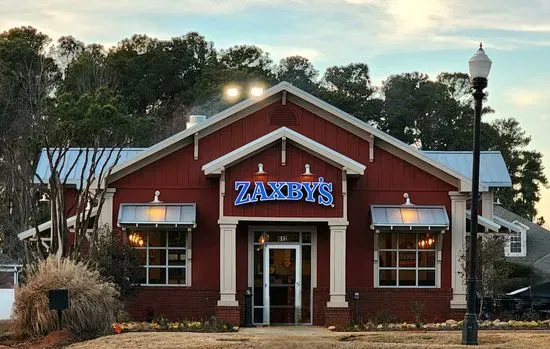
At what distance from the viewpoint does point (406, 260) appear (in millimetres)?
27469

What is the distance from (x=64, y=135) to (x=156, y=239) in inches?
238

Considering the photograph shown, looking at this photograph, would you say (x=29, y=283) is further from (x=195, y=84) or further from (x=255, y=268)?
(x=195, y=84)

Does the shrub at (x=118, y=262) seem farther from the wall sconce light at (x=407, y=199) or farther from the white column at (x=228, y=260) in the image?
the wall sconce light at (x=407, y=199)

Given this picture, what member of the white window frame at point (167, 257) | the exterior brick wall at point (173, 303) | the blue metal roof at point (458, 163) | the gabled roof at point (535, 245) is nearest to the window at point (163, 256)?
the white window frame at point (167, 257)

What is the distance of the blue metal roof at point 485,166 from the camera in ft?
112

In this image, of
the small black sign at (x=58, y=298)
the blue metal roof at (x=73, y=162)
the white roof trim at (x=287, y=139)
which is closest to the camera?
the small black sign at (x=58, y=298)

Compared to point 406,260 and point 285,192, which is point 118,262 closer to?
point 285,192

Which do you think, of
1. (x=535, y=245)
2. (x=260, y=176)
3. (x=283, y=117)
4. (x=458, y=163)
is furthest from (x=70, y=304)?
(x=535, y=245)

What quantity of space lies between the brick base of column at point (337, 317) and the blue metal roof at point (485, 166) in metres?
9.33

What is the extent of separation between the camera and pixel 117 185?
89.1ft

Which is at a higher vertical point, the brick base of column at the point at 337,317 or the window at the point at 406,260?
the window at the point at 406,260

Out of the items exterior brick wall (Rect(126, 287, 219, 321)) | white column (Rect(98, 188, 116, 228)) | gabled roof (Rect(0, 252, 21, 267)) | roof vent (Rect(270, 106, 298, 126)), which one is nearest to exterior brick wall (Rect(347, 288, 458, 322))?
exterior brick wall (Rect(126, 287, 219, 321))

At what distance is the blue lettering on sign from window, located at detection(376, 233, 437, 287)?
250 cm

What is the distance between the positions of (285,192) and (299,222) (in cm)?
116
